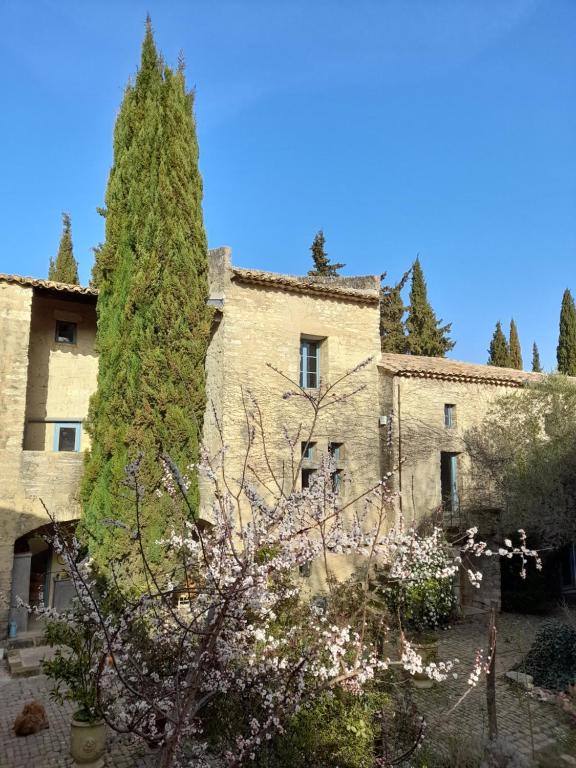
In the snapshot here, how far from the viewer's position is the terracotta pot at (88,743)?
7.11 meters

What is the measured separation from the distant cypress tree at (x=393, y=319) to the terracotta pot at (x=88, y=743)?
80.2 feet

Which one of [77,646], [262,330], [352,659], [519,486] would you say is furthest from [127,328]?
[519,486]

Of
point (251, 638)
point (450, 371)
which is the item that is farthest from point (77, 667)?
point (450, 371)

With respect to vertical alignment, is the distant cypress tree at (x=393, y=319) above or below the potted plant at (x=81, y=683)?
above

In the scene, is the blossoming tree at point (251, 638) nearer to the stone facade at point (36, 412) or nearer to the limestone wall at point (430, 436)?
the stone facade at point (36, 412)

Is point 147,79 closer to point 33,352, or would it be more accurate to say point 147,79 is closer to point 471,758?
point 33,352

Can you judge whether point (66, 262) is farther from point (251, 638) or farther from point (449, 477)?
point (251, 638)

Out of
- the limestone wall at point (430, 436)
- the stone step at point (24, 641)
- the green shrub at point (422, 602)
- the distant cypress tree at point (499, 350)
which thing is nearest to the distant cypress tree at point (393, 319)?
the distant cypress tree at point (499, 350)

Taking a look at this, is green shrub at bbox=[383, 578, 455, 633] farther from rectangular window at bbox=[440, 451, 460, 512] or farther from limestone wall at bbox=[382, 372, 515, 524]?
rectangular window at bbox=[440, 451, 460, 512]

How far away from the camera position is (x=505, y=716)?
9523 millimetres

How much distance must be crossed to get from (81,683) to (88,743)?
0.98m

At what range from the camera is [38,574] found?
15.0m

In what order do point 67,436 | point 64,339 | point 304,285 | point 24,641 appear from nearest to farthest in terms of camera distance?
point 24,641 → point 67,436 → point 64,339 → point 304,285

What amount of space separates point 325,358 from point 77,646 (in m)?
10.6
